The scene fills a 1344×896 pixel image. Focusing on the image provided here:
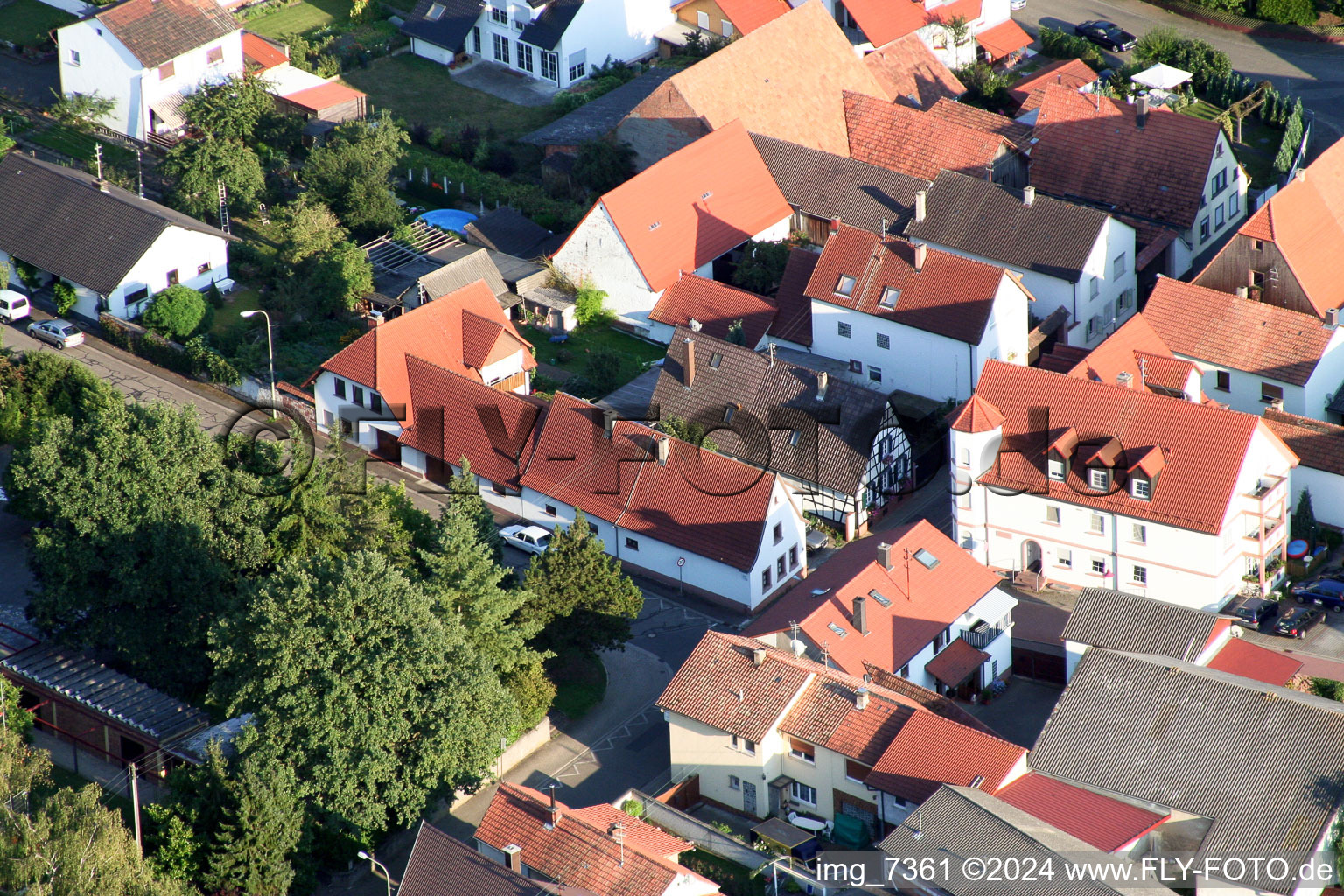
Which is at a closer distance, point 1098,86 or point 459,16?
point 1098,86

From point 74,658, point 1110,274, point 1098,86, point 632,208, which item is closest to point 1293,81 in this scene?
point 1098,86

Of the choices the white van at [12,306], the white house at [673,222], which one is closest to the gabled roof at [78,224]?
the white van at [12,306]

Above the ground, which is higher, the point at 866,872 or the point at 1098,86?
the point at 1098,86

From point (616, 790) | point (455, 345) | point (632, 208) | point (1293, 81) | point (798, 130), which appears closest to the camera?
point (616, 790)

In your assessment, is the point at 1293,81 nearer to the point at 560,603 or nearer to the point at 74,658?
the point at 560,603

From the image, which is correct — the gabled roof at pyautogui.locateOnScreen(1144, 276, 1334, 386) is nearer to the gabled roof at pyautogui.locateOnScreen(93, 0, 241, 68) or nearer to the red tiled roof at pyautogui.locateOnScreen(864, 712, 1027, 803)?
the red tiled roof at pyautogui.locateOnScreen(864, 712, 1027, 803)

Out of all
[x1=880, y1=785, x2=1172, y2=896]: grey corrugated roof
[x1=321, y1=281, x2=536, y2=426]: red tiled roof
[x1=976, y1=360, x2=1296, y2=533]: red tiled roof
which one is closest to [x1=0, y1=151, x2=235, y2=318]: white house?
[x1=321, y1=281, x2=536, y2=426]: red tiled roof

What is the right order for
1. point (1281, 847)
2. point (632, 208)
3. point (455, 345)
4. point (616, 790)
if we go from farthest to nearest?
point (632, 208)
point (455, 345)
point (616, 790)
point (1281, 847)
